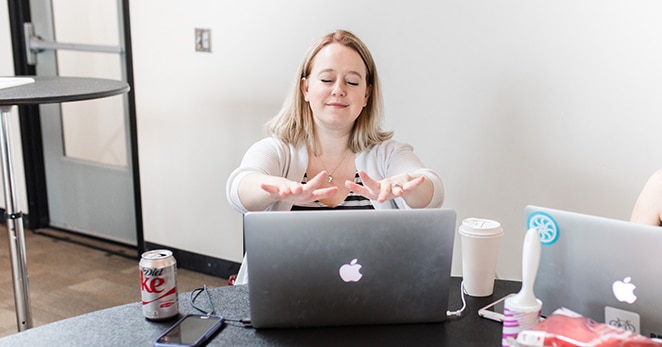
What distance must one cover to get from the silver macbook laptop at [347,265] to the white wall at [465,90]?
1175mm

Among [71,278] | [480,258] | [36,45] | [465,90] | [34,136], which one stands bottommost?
[71,278]

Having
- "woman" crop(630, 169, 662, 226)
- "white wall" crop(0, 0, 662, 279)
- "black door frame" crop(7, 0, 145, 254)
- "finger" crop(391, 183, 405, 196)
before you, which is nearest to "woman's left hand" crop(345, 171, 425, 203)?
"finger" crop(391, 183, 405, 196)

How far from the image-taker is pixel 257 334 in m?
1.19

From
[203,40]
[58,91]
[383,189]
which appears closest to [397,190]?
[383,189]

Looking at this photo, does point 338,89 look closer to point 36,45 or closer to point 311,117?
point 311,117

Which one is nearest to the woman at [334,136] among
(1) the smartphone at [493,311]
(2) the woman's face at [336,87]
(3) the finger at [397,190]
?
(2) the woman's face at [336,87]

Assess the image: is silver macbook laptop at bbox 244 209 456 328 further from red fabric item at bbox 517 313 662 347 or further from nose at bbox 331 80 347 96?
nose at bbox 331 80 347 96

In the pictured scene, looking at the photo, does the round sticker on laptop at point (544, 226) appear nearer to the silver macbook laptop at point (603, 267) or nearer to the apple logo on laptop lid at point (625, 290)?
the silver macbook laptop at point (603, 267)

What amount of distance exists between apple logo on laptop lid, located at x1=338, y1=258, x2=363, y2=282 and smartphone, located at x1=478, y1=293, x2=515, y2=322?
28 centimetres

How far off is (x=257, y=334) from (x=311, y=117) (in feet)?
2.63

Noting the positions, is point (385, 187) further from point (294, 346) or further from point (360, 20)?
point (360, 20)

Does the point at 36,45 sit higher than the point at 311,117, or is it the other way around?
the point at 36,45

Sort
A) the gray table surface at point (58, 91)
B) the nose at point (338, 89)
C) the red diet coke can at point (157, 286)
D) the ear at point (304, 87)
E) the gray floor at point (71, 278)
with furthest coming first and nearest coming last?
the gray floor at point (71, 278) < the gray table surface at point (58, 91) < the ear at point (304, 87) < the nose at point (338, 89) < the red diet coke can at point (157, 286)

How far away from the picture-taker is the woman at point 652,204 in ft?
5.36
